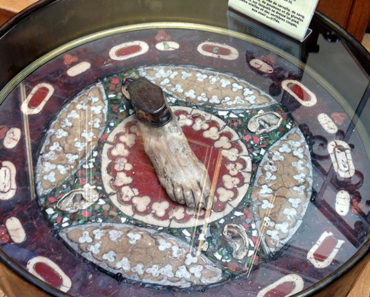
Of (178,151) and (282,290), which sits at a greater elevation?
(178,151)

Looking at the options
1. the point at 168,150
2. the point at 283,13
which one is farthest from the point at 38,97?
the point at 283,13

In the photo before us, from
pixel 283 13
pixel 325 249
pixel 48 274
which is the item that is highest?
pixel 283 13

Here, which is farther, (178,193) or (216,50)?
(216,50)

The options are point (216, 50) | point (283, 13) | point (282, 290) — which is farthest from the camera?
point (216, 50)

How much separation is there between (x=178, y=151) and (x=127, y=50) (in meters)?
0.36

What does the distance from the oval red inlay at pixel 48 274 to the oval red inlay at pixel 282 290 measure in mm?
364

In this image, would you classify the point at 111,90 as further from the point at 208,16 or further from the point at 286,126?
the point at 286,126

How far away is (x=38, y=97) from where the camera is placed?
129 cm

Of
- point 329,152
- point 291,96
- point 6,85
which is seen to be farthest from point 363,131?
point 6,85

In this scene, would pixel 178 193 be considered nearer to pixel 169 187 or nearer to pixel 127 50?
pixel 169 187

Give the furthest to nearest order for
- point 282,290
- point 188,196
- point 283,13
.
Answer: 1. point 283,13
2. point 188,196
3. point 282,290

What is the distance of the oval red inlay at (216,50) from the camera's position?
137 cm

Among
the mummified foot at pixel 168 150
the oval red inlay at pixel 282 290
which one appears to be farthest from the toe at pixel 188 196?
the oval red inlay at pixel 282 290

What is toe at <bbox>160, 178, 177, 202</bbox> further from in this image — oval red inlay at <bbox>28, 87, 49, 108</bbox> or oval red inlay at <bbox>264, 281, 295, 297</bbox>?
oval red inlay at <bbox>28, 87, 49, 108</bbox>
